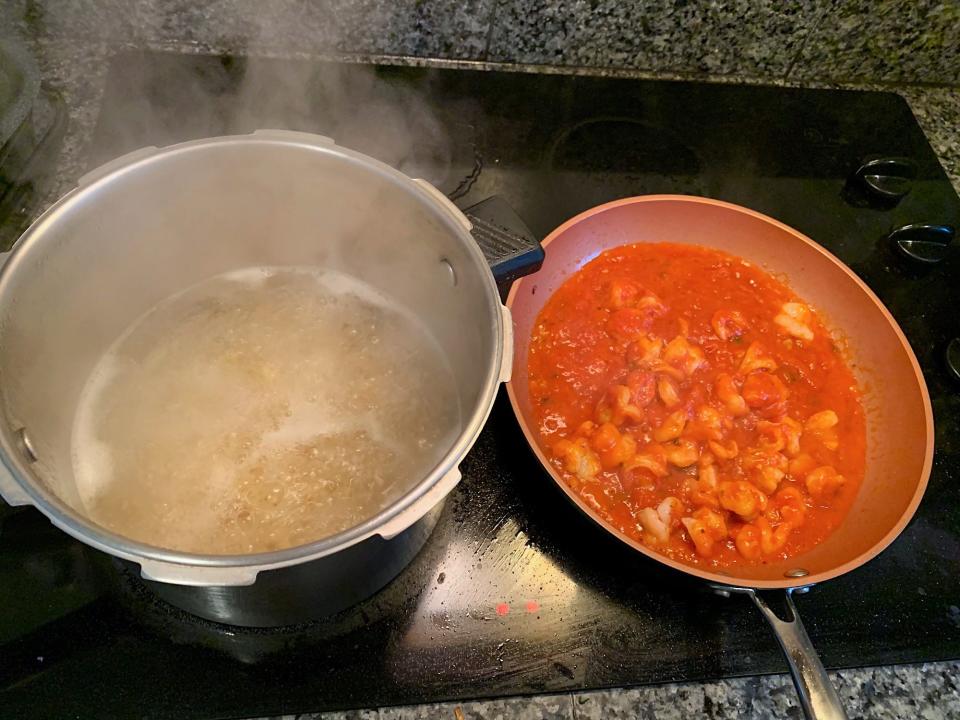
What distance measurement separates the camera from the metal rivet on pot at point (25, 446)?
69 cm

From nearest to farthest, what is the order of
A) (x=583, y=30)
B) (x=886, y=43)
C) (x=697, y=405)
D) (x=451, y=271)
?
(x=451, y=271) → (x=697, y=405) → (x=583, y=30) → (x=886, y=43)

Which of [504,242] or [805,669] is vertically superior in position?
[504,242]

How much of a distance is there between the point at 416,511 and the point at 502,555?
30 cm

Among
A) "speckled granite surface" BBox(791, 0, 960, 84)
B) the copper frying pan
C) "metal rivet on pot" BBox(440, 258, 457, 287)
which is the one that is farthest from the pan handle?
"speckled granite surface" BBox(791, 0, 960, 84)

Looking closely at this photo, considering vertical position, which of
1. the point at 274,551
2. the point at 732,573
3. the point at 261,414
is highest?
the point at 274,551

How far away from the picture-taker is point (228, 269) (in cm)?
108

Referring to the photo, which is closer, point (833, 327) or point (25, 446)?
point (25, 446)

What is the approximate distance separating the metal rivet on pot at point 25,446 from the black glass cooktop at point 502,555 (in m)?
0.17

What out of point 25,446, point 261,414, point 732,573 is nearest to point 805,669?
point 732,573

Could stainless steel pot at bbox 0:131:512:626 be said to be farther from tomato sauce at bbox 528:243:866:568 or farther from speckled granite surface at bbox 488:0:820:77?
speckled granite surface at bbox 488:0:820:77

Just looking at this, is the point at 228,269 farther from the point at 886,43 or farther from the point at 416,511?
the point at 886,43

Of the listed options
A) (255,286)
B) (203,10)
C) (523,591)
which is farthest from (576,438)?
(203,10)

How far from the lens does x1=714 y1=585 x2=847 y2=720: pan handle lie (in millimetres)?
718

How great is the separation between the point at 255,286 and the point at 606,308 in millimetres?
550
